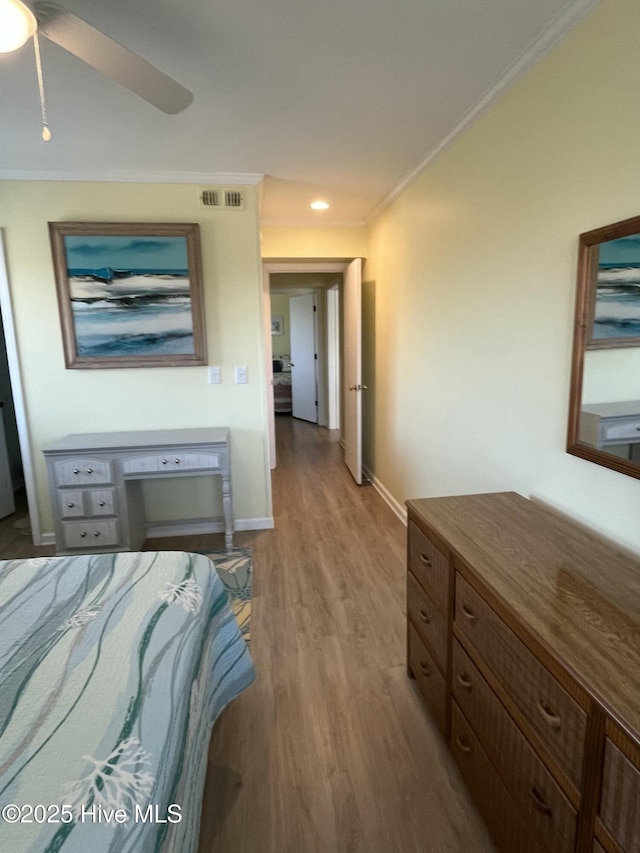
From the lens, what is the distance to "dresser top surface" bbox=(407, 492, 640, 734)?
35.4 inches

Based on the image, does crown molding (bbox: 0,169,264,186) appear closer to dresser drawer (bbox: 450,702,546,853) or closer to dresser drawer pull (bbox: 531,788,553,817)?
dresser drawer (bbox: 450,702,546,853)

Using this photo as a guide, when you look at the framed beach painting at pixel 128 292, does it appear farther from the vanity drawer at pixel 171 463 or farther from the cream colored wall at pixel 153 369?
the vanity drawer at pixel 171 463

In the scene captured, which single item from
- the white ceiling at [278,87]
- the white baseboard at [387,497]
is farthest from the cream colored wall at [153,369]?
the white baseboard at [387,497]

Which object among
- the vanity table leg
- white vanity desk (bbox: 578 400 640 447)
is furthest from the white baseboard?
white vanity desk (bbox: 578 400 640 447)

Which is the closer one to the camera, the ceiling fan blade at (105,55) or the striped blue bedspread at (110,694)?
the striped blue bedspread at (110,694)

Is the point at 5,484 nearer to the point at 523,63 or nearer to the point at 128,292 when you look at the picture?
the point at 128,292

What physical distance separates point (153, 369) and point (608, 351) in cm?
266

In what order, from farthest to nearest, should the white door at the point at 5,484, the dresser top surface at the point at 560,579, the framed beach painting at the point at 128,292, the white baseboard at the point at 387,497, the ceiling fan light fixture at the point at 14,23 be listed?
the white door at the point at 5,484
the white baseboard at the point at 387,497
the framed beach painting at the point at 128,292
the ceiling fan light fixture at the point at 14,23
the dresser top surface at the point at 560,579

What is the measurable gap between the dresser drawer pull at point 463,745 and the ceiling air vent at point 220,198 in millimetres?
3064

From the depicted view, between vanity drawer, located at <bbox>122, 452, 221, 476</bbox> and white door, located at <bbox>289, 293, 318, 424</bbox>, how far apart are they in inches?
177

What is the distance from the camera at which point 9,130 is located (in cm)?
228

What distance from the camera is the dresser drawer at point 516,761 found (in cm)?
95

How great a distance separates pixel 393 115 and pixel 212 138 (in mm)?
929

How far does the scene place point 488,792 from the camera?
125 cm
